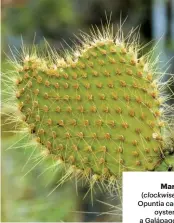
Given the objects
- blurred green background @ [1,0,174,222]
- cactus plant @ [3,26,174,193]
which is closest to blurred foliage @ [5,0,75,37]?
blurred green background @ [1,0,174,222]

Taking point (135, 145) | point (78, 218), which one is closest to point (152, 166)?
→ point (135, 145)

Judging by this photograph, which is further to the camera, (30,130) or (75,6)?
(75,6)

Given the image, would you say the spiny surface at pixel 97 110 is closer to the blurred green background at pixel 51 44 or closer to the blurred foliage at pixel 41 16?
the blurred green background at pixel 51 44

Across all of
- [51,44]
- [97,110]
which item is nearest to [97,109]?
[97,110]

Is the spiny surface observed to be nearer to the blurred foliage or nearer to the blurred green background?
the blurred green background

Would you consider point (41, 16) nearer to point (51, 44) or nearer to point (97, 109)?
point (51, 44)

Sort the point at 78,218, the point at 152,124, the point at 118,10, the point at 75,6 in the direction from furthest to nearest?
the point at 75,6 → the point at 118,10 → the point at 78,218 → the point at 152,124

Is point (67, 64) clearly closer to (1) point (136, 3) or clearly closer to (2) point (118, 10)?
(2) point (118, 10)

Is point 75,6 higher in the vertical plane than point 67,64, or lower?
higher
